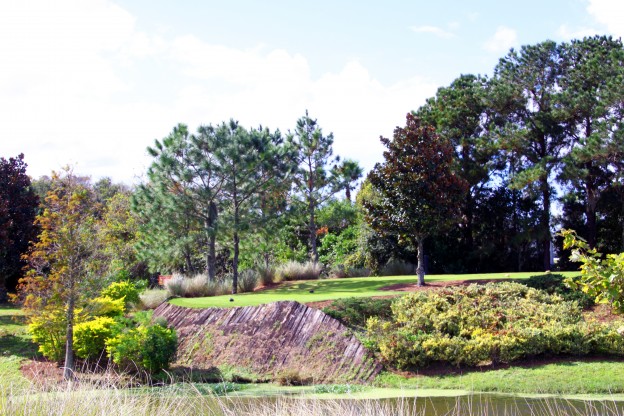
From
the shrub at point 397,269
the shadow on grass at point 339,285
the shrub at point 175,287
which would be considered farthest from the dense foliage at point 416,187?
the shrub at point 175,287

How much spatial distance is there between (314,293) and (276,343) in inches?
248

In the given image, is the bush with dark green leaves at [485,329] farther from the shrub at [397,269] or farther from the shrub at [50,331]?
the shrub at [397,269]

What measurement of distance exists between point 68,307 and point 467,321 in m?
10.4

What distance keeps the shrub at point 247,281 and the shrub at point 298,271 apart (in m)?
1.28

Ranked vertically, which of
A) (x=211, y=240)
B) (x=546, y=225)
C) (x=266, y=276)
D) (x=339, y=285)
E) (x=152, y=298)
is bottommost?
(x=152, y=298)

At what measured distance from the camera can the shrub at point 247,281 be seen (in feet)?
92.4

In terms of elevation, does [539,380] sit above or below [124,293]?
below

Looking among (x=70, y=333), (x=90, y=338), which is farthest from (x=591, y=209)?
(x=70, y=333)

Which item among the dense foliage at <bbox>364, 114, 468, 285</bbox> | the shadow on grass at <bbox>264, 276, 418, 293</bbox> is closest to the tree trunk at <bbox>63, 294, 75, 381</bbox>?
the shadow on grass at <bbox>264, 276, 418, 293</bbox>

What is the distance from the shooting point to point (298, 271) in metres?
30.5

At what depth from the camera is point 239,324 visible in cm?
1819

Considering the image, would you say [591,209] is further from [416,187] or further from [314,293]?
[314,293]

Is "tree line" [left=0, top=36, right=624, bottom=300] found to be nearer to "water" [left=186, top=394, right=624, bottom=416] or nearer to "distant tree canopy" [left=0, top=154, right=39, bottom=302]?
"distant tree canopy" [left=0, top=154, right=39, bottom=302]

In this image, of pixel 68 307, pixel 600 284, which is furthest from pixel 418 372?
pixel 68 307
